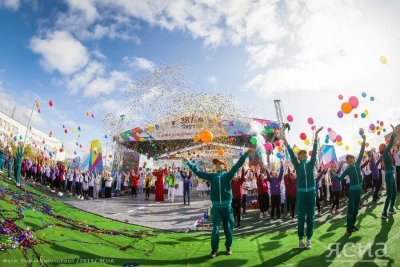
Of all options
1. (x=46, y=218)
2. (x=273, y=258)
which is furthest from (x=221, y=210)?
(x=46, y=218)

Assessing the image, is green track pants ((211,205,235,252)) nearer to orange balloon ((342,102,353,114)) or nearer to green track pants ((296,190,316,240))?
green track pants ((296,190,316,240))

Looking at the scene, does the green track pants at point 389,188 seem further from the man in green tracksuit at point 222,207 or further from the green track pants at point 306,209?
the man in green tracksuit at point 222,207

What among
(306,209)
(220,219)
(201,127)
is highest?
(201,127)

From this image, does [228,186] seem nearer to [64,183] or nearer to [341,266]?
[341,266]

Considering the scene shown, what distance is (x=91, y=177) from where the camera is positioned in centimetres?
2114

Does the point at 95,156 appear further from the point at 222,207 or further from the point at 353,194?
the point at 353,194

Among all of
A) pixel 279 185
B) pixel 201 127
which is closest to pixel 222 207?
pixel 279 185

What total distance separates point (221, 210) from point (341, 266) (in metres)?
2.41

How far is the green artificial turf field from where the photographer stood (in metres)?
5.39

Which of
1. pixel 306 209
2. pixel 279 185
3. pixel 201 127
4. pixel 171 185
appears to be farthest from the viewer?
pixel 201 127

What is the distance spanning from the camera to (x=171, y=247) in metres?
7.46

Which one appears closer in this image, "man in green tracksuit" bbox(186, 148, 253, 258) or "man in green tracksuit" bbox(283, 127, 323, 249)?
"man in green tracksuit" bbox(186, 148, 253, 258)

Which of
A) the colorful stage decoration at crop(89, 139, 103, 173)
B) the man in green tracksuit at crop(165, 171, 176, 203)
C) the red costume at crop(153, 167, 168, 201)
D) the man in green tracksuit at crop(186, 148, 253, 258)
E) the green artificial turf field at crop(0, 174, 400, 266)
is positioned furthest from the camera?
the colorful stage decoration at crop(89, 139, 103, 173)

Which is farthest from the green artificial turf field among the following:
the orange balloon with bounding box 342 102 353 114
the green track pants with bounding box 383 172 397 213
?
the orange balloon with bounding box 342 102 353 114
